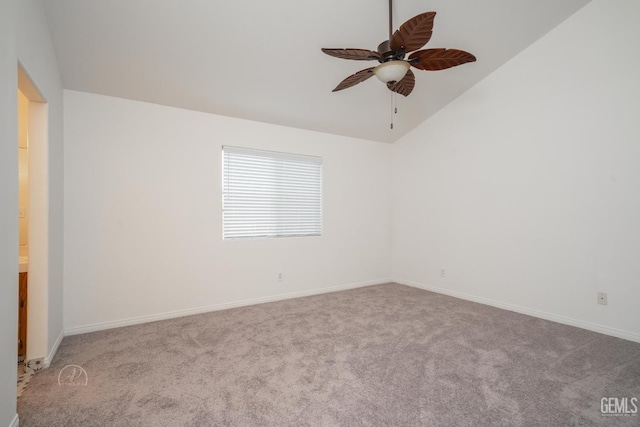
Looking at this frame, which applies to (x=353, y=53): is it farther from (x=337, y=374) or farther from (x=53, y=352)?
(x=53, y=352)

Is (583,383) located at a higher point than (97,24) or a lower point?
lower

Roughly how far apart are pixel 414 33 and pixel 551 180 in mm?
2560

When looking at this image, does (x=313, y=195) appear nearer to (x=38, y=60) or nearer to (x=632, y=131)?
(x=38, y=60)

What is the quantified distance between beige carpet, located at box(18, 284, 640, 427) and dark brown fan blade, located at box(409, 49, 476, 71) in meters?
2.26

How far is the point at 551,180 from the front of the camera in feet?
10.7

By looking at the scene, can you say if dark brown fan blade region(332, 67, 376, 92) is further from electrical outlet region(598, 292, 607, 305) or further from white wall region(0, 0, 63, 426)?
electrical outlet region(598, 292, 607, 305)

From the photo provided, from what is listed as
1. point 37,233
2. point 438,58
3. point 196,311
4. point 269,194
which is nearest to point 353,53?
point 438,58

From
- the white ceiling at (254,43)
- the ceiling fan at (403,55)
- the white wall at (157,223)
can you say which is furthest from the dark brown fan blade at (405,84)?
the white wall at (157,223)

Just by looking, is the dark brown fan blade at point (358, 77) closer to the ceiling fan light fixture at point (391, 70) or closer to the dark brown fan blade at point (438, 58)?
the ceiling fan light fixture at point (391, 70)

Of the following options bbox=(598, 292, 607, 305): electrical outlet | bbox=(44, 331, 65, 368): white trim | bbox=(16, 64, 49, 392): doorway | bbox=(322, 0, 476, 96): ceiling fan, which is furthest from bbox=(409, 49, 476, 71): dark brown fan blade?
bbox=(44, 331, 65, 368): white trim

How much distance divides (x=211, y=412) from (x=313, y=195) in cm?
321

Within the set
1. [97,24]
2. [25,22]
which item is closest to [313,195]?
[97,24]

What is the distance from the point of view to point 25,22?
1.82 meters

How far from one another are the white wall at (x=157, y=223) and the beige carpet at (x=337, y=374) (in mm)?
362
